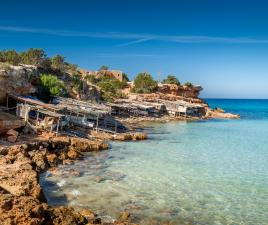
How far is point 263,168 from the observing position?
21891mm

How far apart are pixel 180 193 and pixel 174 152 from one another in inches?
405

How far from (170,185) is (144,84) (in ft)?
178

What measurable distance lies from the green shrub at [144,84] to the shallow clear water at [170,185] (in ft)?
138

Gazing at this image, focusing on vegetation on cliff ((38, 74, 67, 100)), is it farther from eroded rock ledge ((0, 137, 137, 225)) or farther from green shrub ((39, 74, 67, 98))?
eroded rock ledge ((0, 137, 137, 225))

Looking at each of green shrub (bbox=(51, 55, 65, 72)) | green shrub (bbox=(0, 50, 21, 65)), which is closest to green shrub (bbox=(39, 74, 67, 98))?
green shrub (bbox=(0, 50, 21, 65))

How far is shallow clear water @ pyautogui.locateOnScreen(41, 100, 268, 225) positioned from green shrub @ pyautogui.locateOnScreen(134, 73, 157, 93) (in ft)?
138

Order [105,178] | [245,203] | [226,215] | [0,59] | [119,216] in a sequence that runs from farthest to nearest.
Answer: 1. [0,59]
2. [105,178]
3. [245,203]
4. [226,215]
5. [119,216]

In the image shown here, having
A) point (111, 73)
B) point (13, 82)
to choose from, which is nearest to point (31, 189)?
point (13, 82)

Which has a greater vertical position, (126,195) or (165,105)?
(165,105)

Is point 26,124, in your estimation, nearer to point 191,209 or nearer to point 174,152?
point 174,152

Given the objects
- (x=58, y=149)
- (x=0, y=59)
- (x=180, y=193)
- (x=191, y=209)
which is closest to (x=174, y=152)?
(x=58, y=149)

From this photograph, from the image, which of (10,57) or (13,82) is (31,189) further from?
(10,57)

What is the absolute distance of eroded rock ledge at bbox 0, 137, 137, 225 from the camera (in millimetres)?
9922

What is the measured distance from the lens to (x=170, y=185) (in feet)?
56.6
